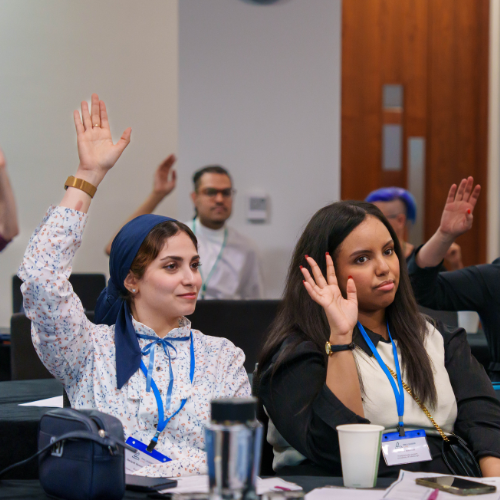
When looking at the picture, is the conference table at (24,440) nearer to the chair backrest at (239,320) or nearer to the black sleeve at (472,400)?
the black sleeve at (472,400)

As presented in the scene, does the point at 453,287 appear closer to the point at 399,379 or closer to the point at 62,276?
the point at 399,379

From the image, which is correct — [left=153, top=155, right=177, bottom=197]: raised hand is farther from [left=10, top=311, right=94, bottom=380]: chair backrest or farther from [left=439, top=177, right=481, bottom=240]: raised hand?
[left=439, top=177, right=481, bottom=240]: raised hand

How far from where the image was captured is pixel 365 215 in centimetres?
169

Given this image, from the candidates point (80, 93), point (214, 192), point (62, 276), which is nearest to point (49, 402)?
point (62, 276)

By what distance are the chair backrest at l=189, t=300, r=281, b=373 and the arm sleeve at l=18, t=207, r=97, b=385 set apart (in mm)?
1253

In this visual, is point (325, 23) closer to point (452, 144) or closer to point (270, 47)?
point (270, 47)

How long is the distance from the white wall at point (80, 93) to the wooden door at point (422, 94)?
1.39 meters

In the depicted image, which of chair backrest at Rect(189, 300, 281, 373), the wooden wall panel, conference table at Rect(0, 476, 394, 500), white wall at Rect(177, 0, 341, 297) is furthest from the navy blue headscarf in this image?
the wooden wall panel

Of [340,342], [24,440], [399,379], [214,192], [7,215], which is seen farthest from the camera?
[214,192]

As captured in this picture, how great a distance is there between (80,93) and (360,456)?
4325 mm

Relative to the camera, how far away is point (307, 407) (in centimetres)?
146

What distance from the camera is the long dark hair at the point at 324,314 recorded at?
5.19 feet

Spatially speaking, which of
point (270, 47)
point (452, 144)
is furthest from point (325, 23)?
point (452, 144)

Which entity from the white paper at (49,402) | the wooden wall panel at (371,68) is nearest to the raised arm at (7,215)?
the white paper at (49,402)
